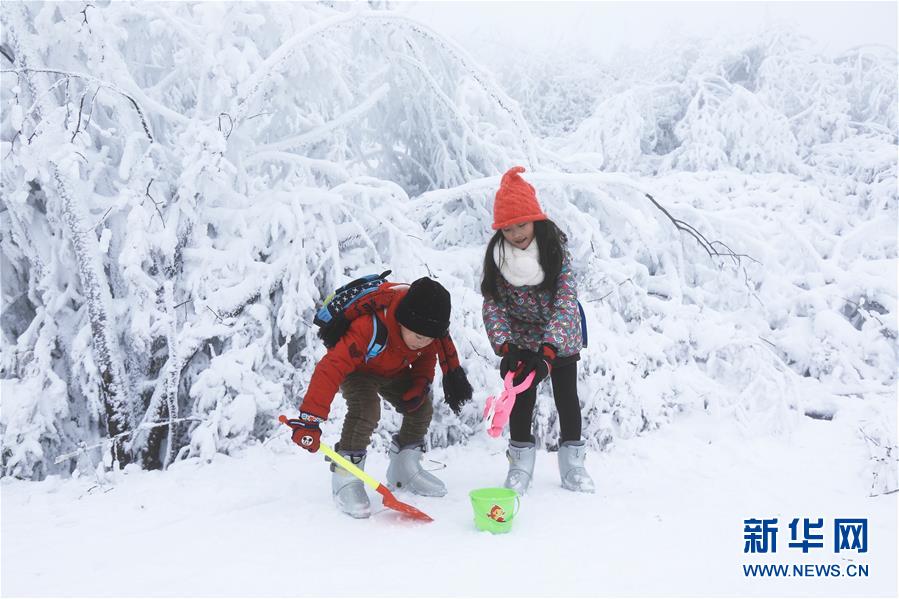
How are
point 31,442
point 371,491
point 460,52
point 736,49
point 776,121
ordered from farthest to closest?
point 736,49 → point 776,121 → point 460,52 → point 31,442 → point 371,491

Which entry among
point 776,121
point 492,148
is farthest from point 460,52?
point 776,121

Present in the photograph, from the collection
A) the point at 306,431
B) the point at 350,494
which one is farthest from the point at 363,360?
the point at 350,494

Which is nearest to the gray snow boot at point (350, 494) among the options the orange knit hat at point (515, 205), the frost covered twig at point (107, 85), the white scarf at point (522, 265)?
the white scarf at point (522, 265)

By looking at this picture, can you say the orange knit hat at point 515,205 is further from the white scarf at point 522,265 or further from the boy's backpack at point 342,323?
the boy's backpack at point 342,323

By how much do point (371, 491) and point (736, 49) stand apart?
10831mm

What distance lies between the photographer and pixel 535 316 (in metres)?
2.95

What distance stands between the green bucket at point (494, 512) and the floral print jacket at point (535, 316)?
2.44ft

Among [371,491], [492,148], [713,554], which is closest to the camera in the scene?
[713,554]

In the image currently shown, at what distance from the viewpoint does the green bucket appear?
238 cm

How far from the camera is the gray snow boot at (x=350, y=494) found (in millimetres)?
2615

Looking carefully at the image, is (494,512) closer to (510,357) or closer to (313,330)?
(510,357)

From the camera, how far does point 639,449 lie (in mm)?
3553

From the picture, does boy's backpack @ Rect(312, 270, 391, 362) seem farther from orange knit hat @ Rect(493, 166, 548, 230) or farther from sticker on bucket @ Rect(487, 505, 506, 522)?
sticker on bucket @ Rect(487, 505, 506, 522)

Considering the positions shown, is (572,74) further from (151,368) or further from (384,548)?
(384,548)
